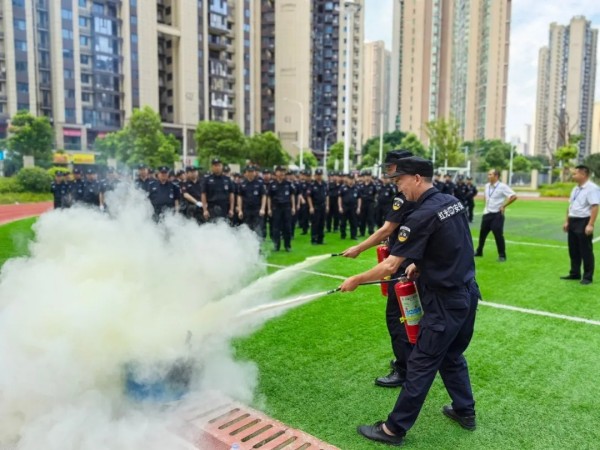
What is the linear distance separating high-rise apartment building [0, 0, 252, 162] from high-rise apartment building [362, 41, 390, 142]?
215 ft

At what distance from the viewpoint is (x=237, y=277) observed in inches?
175

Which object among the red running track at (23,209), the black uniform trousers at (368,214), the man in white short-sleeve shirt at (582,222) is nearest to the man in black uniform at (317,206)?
the black uniform trousers at (368,214)

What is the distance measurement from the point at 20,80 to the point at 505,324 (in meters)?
53.9

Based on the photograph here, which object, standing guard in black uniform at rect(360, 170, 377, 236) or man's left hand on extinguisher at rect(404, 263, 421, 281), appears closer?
man's left hand on extinguisher at rect(404, 263, 421, 281)

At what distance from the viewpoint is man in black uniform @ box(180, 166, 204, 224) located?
1100 centimetres

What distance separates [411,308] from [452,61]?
10644cm

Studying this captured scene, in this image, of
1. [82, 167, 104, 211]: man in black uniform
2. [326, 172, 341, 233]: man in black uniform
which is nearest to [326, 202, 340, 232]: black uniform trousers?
[326, 172, 341, 233]: man in black uniform

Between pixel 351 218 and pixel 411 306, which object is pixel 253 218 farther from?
pixel 411 306

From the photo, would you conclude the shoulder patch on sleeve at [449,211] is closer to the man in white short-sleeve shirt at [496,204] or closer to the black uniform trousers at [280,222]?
the man in white short-sleeve shirt at [496,204]

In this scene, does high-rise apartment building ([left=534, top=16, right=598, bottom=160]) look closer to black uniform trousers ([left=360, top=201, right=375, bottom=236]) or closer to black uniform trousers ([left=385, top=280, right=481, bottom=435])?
black uniform trousers ([left=360, top=201, right=375, bottom=236])

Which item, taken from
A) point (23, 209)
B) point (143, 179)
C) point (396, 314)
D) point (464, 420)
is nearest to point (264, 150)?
point (23, 209)

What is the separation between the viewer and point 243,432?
3275 mm

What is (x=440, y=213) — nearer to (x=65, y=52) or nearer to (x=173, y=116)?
(x=65, y=52)

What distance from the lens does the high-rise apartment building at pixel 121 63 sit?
Result: 43938 mm
